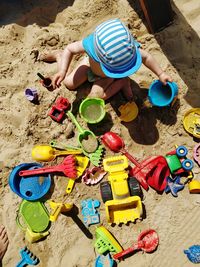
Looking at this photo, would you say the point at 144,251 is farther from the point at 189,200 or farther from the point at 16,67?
the point at 16,67

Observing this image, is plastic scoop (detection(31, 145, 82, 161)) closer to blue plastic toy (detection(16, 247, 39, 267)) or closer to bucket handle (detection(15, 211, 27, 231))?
bucket handle (detection(15, 211, 27, 231))

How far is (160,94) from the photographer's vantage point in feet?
7.23

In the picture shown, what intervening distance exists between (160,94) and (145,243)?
2.59 ft

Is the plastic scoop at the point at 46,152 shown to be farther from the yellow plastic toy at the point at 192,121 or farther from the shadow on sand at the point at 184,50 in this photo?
the shadow on sand at the point at 184,50

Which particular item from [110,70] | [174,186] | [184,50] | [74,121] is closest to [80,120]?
[74,121]

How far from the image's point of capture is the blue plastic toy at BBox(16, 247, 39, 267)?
1.96 m

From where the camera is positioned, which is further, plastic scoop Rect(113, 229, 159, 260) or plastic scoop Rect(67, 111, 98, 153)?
plastic scoop Rect(67, 111, 98, 153)

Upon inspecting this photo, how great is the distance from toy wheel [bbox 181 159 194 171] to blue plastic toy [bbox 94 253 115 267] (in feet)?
1.89

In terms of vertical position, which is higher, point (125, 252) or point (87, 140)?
point (87, 140)

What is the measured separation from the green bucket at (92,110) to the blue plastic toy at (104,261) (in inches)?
26.8

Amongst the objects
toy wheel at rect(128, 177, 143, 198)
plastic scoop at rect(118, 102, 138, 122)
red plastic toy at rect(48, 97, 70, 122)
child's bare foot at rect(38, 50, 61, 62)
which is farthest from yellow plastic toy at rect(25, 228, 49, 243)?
child's bare foot at rect(38, 50, 61, 62)

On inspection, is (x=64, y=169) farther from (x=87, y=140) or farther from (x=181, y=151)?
(x=181, y=151)

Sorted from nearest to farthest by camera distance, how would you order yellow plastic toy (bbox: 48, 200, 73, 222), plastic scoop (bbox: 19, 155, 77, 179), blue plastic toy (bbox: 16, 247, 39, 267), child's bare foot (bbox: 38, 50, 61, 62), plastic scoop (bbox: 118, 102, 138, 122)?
yellow plastic toy (bbox: 48, 200, 73, 222)
blue plastic toy (bbox: 16, 247, 39, 267)
plastic scoop (bbox: 19, 155, 77, 179)
plastic scoop (bbox: 118, 102, 138, 122)
child's bare foot (bbox: 38, 50, 61, 62)

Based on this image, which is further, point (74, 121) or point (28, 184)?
point (74, 121)
